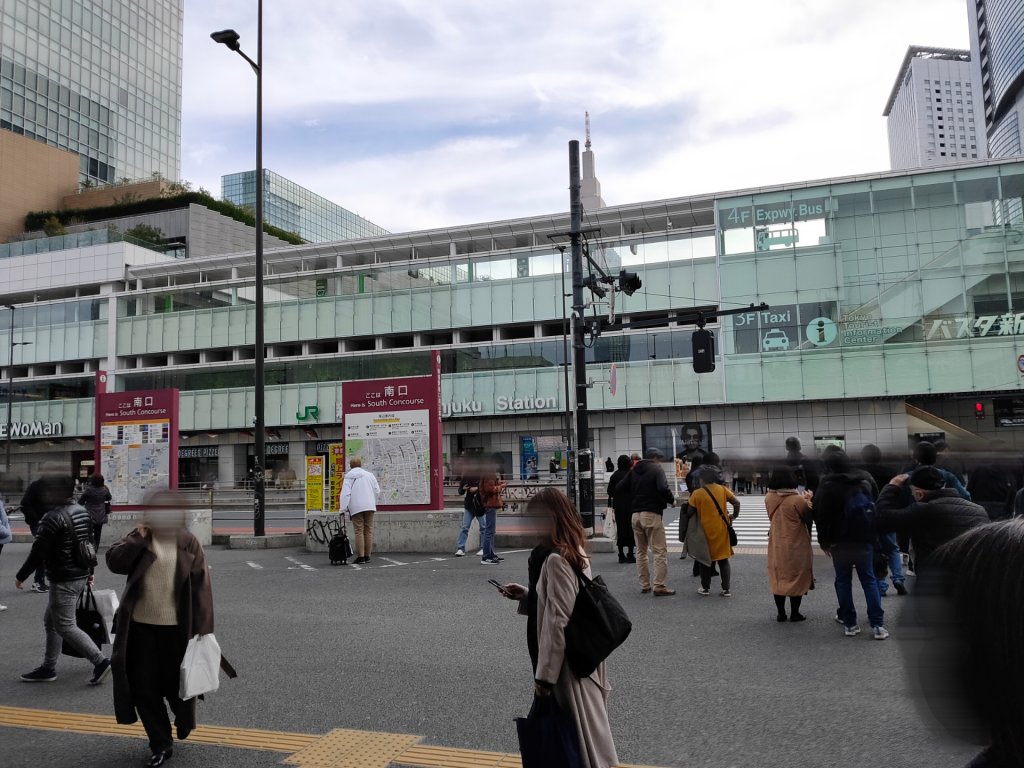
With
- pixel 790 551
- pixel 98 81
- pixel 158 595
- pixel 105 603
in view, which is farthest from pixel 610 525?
pixel 98 81

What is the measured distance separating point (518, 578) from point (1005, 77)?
129 meters

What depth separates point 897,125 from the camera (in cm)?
19912

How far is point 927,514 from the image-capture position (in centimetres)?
391

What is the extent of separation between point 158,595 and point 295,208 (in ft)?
348

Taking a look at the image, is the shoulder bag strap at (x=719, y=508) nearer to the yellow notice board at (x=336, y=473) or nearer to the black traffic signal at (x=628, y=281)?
the black traffic signal at (x=628, y=281)

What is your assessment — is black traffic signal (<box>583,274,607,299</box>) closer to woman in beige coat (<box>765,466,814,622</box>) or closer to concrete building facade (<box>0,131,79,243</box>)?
woman in beige coat (<box>765,466,814,622</box>)

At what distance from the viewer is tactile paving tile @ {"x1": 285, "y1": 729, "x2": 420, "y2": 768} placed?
4535mm

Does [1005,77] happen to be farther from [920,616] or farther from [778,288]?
[920,616]

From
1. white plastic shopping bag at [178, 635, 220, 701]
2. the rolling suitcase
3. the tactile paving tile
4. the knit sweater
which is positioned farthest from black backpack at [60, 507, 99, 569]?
the rolling suitcase

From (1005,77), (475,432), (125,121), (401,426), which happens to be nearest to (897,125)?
(1005,77)

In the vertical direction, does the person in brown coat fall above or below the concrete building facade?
below

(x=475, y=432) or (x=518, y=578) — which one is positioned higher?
(x=475, y=432)

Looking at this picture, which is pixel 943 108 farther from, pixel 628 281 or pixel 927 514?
pixel 927 514

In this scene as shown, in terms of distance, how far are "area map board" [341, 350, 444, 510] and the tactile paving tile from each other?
9807 mm
